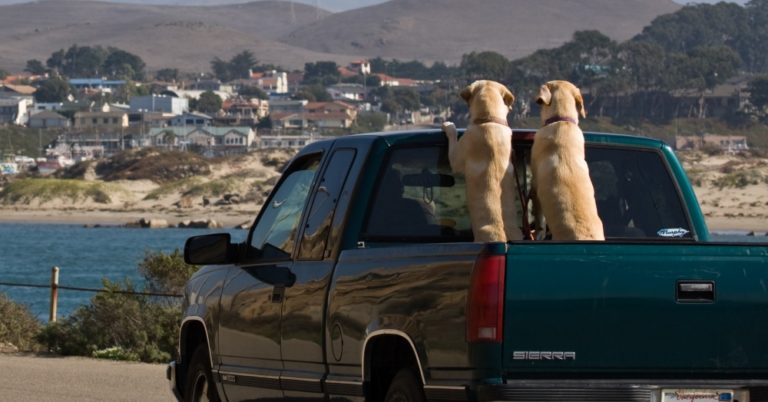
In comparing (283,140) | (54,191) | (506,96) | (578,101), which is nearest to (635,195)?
(578,101)

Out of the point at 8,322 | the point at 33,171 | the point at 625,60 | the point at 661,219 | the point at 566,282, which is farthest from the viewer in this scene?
the point at 625,60

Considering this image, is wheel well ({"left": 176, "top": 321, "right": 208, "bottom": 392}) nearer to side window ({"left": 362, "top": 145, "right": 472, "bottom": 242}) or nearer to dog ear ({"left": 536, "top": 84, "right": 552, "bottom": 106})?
side window ({"left": 362, "top": 145, "right": 472, "bottom": 242})

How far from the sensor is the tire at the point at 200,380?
9.27 metres

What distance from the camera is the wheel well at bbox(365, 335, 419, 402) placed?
23.4ft

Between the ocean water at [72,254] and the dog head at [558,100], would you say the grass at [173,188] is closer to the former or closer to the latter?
the ocean water at [72,254]

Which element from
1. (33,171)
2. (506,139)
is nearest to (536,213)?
(506,139)

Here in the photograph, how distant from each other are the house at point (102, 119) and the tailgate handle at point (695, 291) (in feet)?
576

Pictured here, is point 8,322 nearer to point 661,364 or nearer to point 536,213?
point 536,213

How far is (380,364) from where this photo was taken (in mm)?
7164

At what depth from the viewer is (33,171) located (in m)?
122

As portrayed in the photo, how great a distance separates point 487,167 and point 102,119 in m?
179

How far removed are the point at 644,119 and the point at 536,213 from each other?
152m

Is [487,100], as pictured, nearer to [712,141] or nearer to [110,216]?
[110,216]

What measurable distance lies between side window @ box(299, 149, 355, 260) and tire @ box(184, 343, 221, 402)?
57.5 inches
